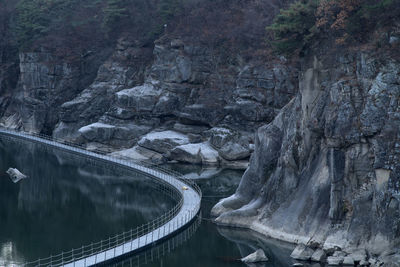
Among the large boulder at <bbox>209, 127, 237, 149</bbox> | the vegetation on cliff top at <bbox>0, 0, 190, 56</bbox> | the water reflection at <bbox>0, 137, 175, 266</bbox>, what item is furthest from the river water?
the vegetation on cliff top at <bbox>0, 0, 190, 56</bbox>

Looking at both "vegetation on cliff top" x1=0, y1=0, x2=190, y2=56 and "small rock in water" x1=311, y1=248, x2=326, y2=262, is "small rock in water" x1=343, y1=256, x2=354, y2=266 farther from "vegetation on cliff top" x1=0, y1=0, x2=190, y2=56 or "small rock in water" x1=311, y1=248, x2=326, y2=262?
"vegetation on cliff top" x1=0, y1=0, x2=190, y2=56

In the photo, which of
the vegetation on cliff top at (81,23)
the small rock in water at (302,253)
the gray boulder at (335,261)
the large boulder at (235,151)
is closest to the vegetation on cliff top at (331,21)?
the small rock in water at (302,253)

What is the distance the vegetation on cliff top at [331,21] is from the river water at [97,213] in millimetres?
17559

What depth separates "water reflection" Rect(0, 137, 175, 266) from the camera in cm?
5706

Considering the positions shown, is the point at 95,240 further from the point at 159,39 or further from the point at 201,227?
the point at 159,39

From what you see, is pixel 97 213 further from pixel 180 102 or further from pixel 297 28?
pixel 180 102

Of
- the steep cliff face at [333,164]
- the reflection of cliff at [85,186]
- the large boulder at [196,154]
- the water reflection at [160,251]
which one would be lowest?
the reflection of cliff at [85,186]

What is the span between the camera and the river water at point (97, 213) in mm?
52844

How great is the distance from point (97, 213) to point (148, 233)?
12.3 meters

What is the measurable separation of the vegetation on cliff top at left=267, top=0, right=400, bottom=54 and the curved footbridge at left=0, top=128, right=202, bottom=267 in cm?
1808

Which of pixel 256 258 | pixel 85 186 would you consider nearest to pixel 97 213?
pixel 85 186

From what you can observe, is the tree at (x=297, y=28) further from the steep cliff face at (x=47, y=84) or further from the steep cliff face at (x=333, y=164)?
→ the steep cliff face at (x=47, y=84)

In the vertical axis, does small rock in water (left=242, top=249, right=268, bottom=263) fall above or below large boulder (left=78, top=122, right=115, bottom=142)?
below

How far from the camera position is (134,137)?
325 feet
